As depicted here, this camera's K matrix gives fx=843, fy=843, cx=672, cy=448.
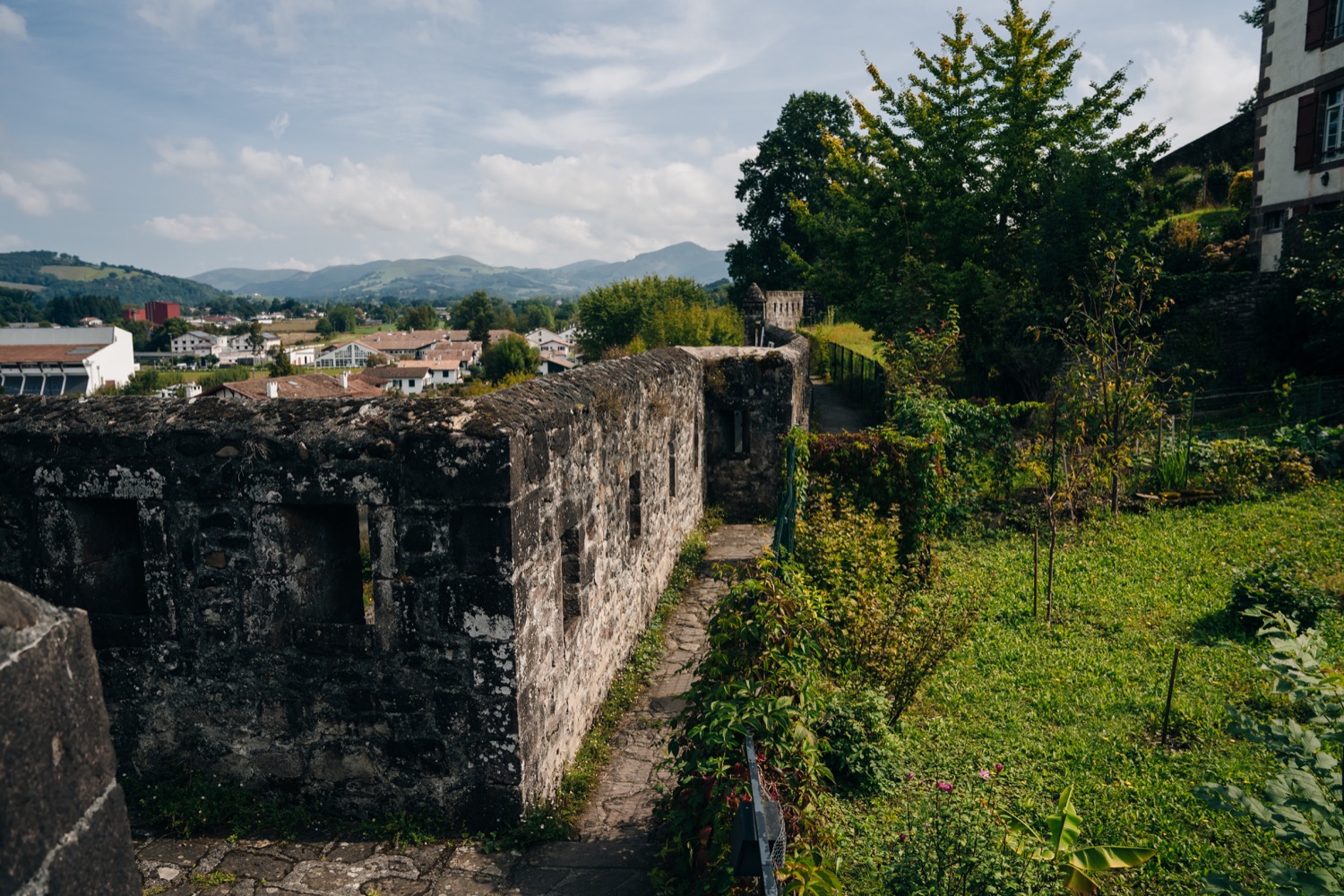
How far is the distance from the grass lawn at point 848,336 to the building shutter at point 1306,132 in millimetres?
12139

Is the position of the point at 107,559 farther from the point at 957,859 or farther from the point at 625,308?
the point at 625,308

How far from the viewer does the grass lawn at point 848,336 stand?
98.5 ft

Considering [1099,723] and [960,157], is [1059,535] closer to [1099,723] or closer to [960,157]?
[1099,723]

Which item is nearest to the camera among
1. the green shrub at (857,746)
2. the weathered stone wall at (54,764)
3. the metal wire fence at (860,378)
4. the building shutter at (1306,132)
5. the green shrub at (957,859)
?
the weathered stone wall at (54,764)

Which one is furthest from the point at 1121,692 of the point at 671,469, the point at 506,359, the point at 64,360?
the point at 64,360

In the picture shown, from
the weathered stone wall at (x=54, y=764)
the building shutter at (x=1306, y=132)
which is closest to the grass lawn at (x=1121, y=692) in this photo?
the weathered stone wall at (x=54, y=764)

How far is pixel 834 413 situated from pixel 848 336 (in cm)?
1227

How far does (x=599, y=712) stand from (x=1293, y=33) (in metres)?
23.2

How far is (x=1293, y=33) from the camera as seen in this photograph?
19844 millimetres

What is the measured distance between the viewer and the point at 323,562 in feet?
18.4

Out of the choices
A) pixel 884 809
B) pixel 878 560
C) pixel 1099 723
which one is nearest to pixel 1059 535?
pixel 878 560

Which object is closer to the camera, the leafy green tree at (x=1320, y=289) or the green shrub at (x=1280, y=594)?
the green shrub at (x=1280, y=594)

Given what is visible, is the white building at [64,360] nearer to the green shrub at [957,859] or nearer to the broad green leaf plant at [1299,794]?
the green shrub at [957,859]

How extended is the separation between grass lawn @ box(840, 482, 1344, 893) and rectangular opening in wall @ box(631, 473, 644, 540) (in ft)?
11.0
